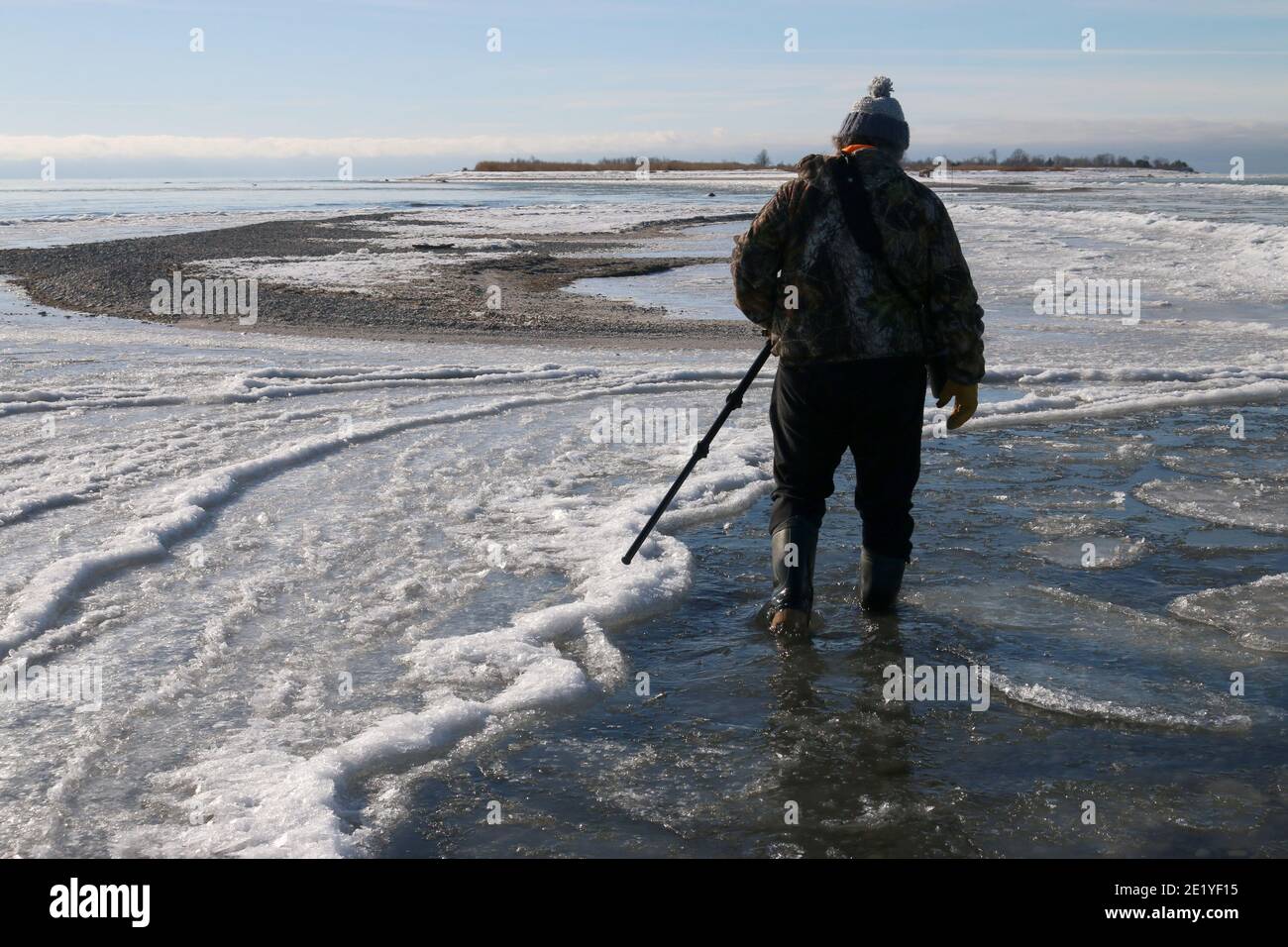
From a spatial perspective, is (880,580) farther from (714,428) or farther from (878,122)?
(878,122)

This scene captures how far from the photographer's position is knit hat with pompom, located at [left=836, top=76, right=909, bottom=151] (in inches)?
167

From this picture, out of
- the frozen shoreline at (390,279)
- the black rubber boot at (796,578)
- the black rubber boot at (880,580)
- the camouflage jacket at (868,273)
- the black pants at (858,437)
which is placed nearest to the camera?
the camouflage jacket at (868,273)

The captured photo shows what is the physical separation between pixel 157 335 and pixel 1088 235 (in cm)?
2126

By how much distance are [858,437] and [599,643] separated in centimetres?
125

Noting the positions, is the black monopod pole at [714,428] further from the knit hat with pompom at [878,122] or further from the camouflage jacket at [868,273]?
the knit hat with pompom at [878,122]

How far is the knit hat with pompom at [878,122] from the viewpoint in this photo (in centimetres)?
425

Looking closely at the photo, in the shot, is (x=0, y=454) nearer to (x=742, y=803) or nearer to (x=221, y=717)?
(x=221, y=717)

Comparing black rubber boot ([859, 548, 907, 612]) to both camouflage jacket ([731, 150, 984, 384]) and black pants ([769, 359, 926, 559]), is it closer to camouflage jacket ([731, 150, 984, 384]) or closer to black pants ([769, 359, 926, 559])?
black pants ([769, 359, 926, 559])

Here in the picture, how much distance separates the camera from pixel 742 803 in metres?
3.34

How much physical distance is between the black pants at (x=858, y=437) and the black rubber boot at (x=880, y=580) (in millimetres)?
38

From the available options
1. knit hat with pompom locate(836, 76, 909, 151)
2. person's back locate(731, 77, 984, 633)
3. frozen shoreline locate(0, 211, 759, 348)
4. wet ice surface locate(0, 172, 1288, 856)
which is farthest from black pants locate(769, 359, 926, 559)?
frozen shoreline locate(0, 211, 759, 348)

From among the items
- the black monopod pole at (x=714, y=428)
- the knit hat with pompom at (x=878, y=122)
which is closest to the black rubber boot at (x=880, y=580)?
the black monopod pole at (x=714, y=428)

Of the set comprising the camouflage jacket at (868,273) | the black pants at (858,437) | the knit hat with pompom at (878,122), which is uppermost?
the knit hat with pompom at (878,122)
